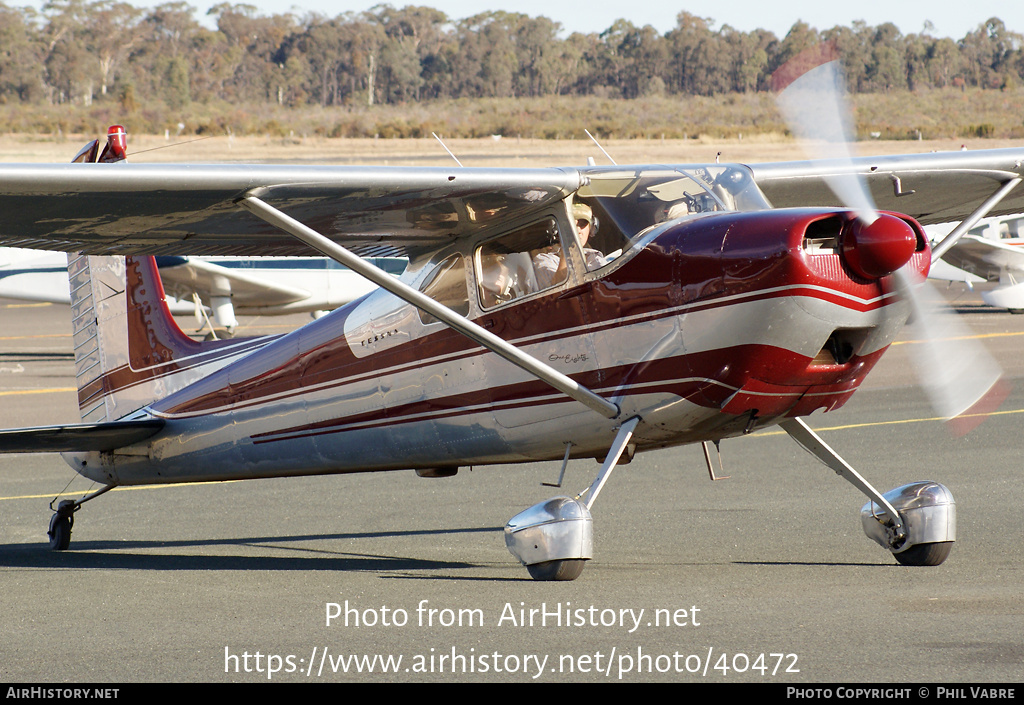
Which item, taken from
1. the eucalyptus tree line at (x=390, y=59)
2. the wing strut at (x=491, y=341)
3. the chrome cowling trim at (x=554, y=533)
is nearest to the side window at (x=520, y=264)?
the wing strut at (x=491, y=341)

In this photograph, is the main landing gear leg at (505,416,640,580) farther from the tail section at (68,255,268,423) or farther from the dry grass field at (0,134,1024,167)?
the dry grass field at (0,134,1024,167)

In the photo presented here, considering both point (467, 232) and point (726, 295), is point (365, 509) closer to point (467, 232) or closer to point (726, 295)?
point (467, 232)

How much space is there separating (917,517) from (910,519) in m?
0.05

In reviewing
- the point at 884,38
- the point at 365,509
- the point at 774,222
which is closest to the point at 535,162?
the point at 365,509

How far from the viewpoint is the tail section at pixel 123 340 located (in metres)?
9.31

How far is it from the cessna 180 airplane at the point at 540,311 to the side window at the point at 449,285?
0.05ft

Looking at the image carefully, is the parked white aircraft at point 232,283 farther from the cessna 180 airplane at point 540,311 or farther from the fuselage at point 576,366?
the cessna 180 airplane at point 540,311

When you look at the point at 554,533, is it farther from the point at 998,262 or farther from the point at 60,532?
the point at 998,262

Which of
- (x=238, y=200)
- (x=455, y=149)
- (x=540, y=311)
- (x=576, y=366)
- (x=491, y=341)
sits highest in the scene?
(x=238, y=200)

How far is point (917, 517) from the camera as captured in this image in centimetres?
693

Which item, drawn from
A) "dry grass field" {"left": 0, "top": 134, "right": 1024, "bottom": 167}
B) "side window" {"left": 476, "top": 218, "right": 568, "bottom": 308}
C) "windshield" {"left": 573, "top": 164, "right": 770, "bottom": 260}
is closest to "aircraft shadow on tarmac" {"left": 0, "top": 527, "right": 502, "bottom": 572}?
"side window" {"left": 476, "top": 218, "right": 568, "bottom": 308}

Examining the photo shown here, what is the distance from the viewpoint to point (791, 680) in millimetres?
4445

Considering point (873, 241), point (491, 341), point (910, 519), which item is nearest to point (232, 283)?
point (491, 341)

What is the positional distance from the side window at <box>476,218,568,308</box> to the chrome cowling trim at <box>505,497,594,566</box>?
4.30ft
